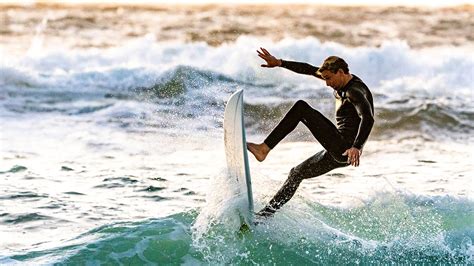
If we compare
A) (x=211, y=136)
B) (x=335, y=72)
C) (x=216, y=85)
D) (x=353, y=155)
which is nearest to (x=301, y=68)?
(x=335, y=72)

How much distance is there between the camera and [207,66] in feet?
79.7

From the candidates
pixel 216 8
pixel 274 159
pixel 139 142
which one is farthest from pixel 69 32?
pixel 274 159

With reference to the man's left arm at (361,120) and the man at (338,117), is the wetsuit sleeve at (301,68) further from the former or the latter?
the man's left arm at (361,120)

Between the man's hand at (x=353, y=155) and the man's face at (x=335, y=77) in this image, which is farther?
the man's face at (x=335, y=77)

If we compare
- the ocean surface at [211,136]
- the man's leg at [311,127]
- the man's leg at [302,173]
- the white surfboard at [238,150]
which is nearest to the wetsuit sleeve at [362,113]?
the man's leg at [311,127]

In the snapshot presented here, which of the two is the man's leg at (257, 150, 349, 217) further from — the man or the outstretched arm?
the outstretched arm

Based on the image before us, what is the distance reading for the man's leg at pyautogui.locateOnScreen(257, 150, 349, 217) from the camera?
7582mm

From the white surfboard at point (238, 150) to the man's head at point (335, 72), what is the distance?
0.78 m

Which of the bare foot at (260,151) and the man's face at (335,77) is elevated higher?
the man's face at (335,77)

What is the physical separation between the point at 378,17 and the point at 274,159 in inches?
911

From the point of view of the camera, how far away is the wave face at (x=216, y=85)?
18.9 meters

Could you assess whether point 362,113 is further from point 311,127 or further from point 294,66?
point 294,66

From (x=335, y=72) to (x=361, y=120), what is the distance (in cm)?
52

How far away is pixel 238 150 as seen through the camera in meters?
7.55
